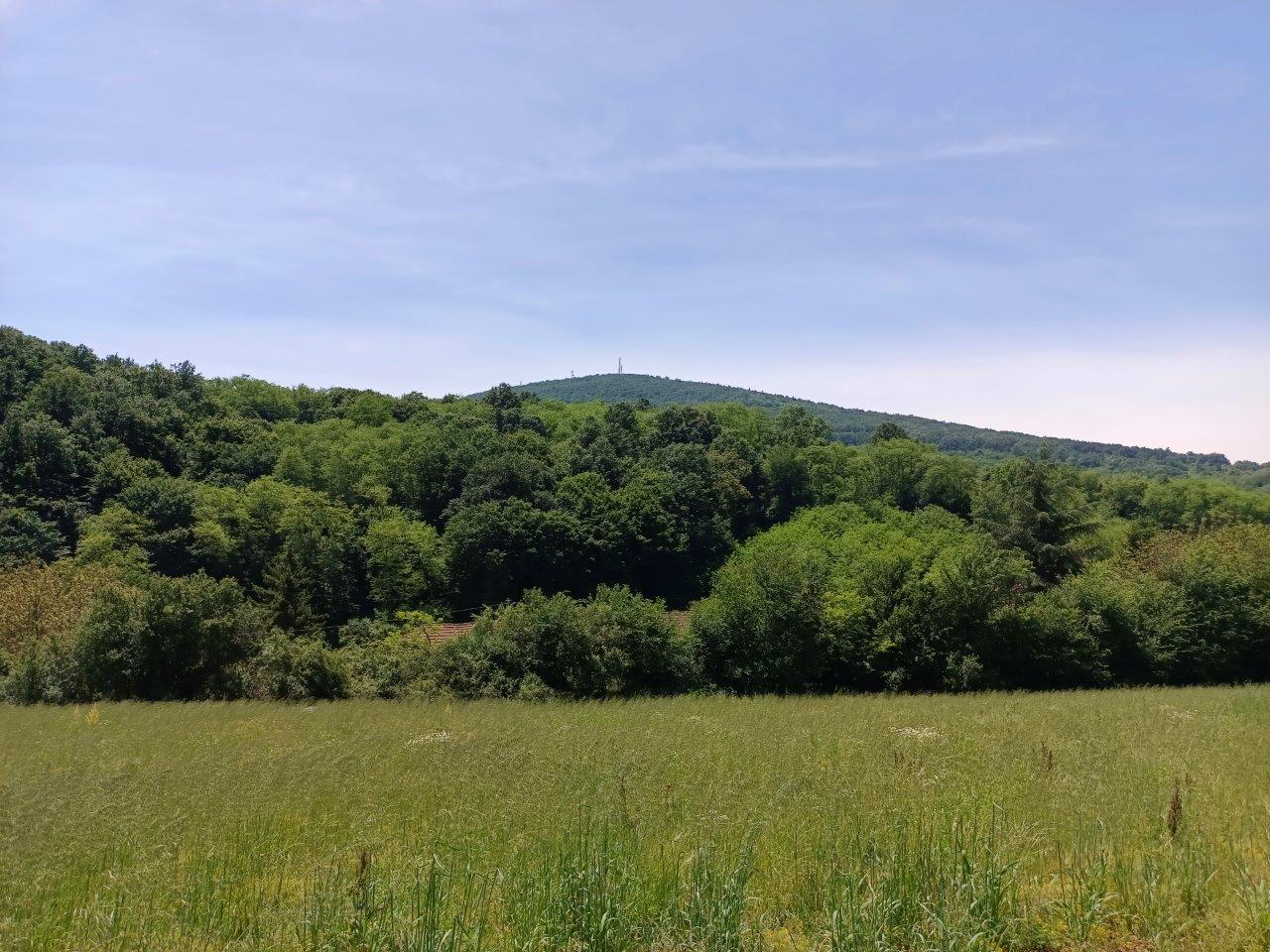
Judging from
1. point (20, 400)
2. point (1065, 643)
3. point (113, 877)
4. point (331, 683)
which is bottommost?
point (331, 683)

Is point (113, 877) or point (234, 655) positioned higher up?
point (113, 877)

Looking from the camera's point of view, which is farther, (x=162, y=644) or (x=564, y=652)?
(x=564, y=652)

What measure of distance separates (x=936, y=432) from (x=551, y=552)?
460ft

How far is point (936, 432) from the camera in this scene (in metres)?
176

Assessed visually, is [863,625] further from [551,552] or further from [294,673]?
[551,552]

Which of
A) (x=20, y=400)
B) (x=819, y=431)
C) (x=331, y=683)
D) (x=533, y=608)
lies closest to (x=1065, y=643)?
(x=533, y=608)

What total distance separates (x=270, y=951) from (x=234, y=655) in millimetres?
21297

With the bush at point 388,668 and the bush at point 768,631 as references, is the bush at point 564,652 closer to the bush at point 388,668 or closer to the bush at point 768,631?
the bush at point 388,668

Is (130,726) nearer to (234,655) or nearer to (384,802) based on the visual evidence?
(234,655)

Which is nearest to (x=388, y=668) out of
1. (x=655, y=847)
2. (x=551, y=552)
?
(x=655, y=847)

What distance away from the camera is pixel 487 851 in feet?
20.2

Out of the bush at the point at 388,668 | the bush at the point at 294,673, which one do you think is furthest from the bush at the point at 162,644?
the bush at the point at 388,668

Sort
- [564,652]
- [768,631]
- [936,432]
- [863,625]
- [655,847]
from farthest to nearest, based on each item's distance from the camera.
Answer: [936,432] → [768,631] → [863,625] → [564,652] → [655,847]

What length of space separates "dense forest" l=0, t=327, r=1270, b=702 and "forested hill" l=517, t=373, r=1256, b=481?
72.1 m
